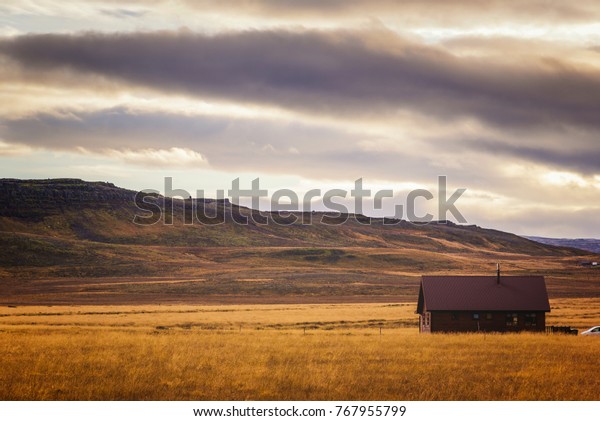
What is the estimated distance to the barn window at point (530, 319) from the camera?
51744 millimetres

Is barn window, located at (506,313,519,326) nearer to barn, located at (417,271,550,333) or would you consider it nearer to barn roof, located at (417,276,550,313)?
barn, located at (417,271,550,333)

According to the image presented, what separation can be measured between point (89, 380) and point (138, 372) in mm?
1808

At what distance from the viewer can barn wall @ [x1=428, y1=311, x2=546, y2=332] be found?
5153 cm

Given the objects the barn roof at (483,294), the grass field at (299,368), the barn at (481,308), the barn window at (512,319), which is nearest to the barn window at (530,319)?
the barn at (481,308)

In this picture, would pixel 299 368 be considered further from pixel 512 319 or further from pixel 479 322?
pixel 512 319

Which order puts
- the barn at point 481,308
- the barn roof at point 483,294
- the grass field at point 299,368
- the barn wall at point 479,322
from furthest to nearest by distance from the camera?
1. the barn roof at point 483,294
2. the barn at point 481,308
3. the barn wall at point 479,322
4. the grass field at point 299,368

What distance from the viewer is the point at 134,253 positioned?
192125 millimetres

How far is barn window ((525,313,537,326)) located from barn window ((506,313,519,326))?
0.72m

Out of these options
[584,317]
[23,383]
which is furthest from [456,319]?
[23,383]

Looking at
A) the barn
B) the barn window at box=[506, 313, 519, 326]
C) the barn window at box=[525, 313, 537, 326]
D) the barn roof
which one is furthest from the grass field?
the barn roof

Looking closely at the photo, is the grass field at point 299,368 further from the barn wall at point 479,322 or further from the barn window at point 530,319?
the barn wall at point 479,322

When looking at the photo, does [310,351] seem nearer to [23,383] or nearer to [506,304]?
[23,383]

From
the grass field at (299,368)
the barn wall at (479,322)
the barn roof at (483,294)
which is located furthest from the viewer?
the barn roof at (483,294)

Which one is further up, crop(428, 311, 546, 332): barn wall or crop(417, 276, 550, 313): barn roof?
crop(417, 276, 550, 313): barn roof
